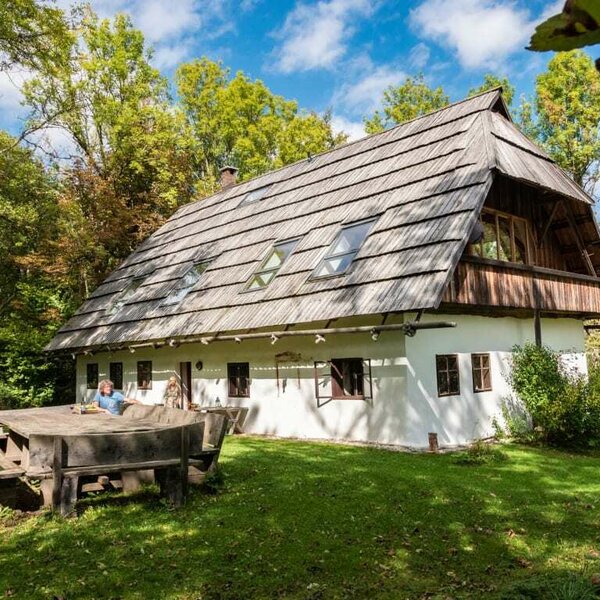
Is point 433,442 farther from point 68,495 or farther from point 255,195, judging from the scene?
point 255,195

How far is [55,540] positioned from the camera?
5.46m

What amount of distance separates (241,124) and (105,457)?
112ft

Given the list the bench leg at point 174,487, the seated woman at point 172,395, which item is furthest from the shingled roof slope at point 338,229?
the bench leg at point 174,487

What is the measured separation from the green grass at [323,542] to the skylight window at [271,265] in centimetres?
659

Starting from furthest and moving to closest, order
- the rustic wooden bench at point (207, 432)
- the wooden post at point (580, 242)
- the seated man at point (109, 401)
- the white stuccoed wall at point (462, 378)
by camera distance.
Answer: the wooden post at point (580, 242), the white stuccoed wall at point (462, 378), the seated man at point (109, 401), the rustic wooden bench at point (207, 432)

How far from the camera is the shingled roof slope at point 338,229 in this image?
10.8 meters

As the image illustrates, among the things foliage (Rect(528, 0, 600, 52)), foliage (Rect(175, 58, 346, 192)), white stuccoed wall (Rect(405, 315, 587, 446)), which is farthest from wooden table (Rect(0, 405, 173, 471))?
foliage (Rect(175, 58, 346, 192))

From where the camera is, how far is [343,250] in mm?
12688

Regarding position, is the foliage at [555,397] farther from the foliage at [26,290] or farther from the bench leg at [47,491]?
the foliage at [26,290]

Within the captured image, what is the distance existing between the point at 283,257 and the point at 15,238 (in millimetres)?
18109

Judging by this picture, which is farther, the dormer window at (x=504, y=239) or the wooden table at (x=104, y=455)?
the dormer window at (x=504, y=239)

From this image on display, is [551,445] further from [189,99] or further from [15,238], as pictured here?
[189,99]

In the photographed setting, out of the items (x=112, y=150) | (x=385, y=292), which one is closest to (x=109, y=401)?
(x=385, y=292)

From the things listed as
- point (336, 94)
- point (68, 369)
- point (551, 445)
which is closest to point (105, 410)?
point (551, 445)
